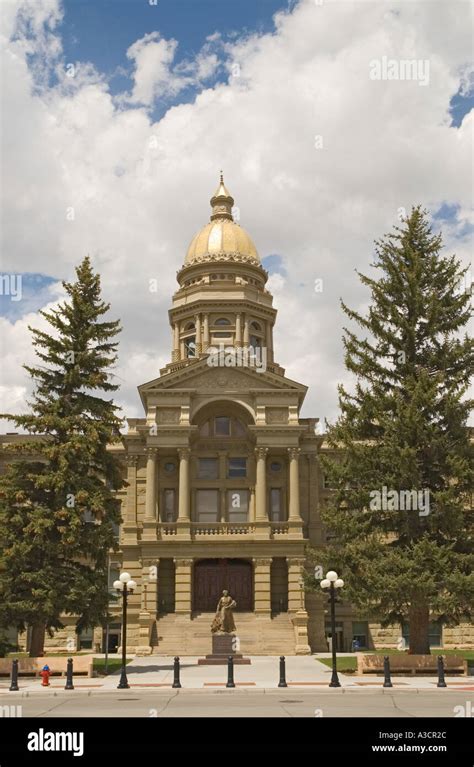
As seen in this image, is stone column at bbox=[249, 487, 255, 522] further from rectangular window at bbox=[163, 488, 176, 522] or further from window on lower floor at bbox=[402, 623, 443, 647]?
window on lower floor at bbox=[402, 623, 443, 647]

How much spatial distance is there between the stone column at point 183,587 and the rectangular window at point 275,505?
21.8 ft

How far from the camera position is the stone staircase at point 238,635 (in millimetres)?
46844

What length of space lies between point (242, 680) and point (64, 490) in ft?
35.6

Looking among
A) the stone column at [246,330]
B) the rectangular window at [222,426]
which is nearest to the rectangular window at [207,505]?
the rectangular window at [222,426]

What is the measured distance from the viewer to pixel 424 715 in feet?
60.4

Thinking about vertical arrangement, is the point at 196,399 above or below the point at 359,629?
above

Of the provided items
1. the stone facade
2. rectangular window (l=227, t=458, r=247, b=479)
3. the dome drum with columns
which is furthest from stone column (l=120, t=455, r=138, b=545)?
the dome drum with columns

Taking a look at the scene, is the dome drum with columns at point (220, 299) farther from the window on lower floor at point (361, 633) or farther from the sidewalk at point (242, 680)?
the sidewalk at point (242, 680)

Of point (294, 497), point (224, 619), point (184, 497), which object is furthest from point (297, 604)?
point (224, 619)

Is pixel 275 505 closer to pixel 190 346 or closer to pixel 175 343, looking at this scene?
pixel 190 346
